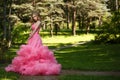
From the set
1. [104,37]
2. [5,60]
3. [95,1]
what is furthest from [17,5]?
[5,60]

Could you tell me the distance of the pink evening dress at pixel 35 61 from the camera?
44.4 feet

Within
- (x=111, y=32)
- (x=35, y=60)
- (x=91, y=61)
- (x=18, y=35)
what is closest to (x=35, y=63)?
(x=35, y=60)

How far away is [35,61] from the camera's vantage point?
45.8ft

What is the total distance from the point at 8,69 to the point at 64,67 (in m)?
3.13

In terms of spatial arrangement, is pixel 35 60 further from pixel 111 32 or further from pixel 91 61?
pixel 111 32

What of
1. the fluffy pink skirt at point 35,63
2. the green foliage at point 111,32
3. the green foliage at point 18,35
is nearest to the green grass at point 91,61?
the fluffy pink skirt at point 35,63

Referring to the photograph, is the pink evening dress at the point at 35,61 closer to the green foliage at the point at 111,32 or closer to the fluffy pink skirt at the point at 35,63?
the fluffy pink skirt at the point at 35,63

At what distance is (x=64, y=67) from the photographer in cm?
1628

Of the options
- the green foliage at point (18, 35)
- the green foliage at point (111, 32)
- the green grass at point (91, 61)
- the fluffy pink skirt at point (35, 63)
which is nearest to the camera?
the fluffy pink skirt at point (35, 63)

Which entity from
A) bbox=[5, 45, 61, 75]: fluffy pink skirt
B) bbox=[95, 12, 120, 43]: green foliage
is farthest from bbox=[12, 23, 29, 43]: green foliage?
bbox=[5, 45, 61, 75]: fluffy pink skirt

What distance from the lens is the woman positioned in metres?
13.5

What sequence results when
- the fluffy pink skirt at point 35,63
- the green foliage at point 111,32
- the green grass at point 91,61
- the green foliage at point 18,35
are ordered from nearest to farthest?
the fluffy pink skirt at point 35,63
the green grass at point 91,61
the green foliage at point 111,32
the green foliage at point 18,35

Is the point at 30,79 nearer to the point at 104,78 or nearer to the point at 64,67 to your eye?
the point at 104,78

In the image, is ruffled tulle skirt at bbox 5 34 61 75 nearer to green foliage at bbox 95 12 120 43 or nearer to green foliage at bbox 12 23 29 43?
green foliage at bbox 95 12 120 43
